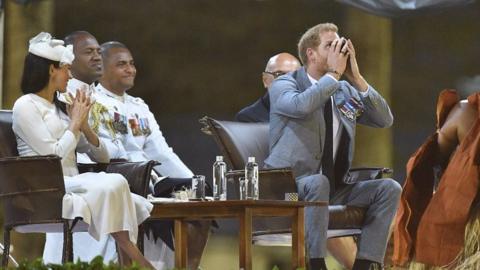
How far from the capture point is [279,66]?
23.4 ft

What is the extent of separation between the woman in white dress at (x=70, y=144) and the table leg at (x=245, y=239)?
44 centimetres

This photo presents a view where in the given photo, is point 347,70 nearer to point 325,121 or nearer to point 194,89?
point 325,121

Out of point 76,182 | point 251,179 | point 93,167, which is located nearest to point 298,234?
point 251,179

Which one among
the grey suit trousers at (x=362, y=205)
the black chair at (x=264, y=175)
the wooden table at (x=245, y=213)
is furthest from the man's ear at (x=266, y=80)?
the wooden table at (x=245, y=213)

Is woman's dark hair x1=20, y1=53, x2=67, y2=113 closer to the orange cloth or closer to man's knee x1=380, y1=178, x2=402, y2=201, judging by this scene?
man's knee x1=380, y1=178, x2=402, y2=201

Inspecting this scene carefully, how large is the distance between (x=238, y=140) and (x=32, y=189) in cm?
137

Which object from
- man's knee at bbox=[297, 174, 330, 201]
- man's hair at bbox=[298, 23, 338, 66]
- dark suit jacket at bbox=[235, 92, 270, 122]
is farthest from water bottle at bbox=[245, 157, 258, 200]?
dark suit jacket at bbox=[235, 92, 270, 122]

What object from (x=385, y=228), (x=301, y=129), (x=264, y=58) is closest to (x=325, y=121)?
(x=301, y=129)

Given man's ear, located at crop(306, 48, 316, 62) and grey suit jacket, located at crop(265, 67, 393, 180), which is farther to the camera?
man's ear, located at crop(306, 48, 316, 62)

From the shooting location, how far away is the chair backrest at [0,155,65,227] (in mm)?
4770

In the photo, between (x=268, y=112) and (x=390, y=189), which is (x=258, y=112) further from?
(x=390, y=189)

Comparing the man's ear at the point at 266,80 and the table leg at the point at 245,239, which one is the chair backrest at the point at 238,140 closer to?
the table leg at the point at 245,239

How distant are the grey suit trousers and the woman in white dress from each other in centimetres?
87

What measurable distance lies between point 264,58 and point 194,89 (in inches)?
22.6
